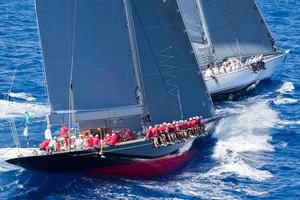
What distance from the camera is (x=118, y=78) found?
6588cm

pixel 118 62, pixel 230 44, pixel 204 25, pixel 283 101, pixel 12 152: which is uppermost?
pixel 204 25

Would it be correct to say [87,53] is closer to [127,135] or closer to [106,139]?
[106,139]

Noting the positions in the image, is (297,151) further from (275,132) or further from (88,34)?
(88,34)

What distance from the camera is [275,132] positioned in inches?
3024

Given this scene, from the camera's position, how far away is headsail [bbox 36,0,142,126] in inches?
2461

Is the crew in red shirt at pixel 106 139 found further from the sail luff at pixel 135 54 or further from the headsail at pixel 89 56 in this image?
the sail luff at pixel 135 54

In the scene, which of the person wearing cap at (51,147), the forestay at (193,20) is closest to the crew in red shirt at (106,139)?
the person wearing cap at (51,147)

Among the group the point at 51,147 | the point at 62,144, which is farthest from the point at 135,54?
the point at 51,147

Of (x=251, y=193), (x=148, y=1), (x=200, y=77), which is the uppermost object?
(x=148, y=1)

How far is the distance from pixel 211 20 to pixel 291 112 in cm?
1645

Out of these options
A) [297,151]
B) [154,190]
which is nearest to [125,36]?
[154,190]

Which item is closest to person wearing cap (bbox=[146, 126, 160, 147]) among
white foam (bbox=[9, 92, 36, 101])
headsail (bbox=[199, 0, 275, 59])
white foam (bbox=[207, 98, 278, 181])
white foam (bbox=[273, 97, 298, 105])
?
white foam (bbox=[207, 98, 278, 181])

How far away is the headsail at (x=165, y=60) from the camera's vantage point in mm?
67750

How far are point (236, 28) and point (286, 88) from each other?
9.67m
